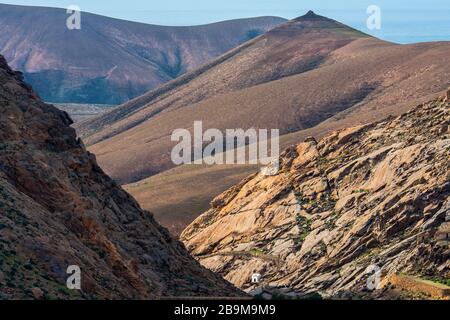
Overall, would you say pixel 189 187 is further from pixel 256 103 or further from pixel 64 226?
pixel 64 226

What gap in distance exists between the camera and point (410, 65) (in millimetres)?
123812

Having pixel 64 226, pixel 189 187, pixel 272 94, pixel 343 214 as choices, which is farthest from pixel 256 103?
pixel 64 226

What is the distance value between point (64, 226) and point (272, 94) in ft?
315

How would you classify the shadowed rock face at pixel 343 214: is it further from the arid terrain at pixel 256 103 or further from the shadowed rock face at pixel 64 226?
the arid terrain at pixel 256 103

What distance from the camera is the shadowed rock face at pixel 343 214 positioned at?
4353 centimetres

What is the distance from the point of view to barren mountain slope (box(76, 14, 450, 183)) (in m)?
114

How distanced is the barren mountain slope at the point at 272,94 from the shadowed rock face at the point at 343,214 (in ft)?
116

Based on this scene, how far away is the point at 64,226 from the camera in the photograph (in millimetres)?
31078

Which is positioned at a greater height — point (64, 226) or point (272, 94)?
point (272, 94)

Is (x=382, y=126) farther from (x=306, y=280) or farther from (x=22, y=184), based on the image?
(x=22, y=184)

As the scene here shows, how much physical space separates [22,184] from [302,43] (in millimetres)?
141952

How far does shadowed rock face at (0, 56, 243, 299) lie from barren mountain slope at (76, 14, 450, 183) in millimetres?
56878

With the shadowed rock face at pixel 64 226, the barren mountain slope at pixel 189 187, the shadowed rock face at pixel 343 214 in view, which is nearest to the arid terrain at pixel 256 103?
the barren mountain slope at pixel 189 187

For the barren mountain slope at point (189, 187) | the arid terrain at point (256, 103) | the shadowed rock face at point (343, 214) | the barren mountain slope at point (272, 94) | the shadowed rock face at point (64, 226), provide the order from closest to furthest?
1. the shadowed rock face at point (64, 226)
2. the shadowed rock face at point (343, 214)
3. the barren mountain slope at point (189, 187)
4. the arid terrain at point (256, 103)
5. the barren mountain slope at point (272, 94)
